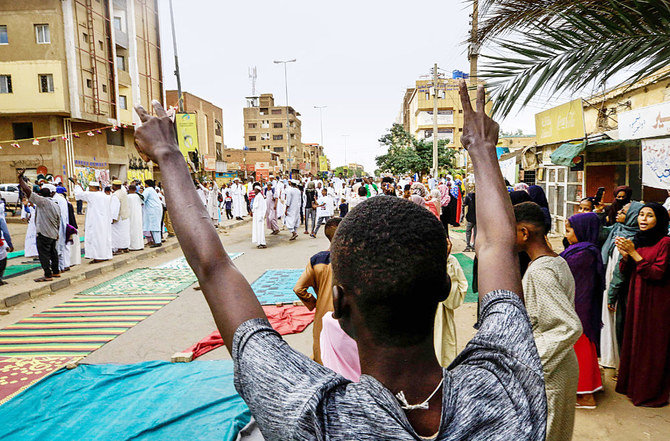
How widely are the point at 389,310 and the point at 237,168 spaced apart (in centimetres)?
5049

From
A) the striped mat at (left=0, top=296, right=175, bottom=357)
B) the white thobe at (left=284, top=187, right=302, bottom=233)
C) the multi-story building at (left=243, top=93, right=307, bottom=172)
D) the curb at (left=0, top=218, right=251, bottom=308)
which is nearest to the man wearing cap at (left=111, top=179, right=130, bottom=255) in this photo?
the curb at (left=0, top=218, right=251, bottom=308)

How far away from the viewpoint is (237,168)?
49.6m

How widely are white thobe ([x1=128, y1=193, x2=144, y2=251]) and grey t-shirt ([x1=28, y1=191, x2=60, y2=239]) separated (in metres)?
3.40

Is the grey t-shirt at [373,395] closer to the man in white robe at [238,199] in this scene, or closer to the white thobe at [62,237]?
the white thobe at [62,237]

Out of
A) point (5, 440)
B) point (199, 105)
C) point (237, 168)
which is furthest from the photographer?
point (237, 168)

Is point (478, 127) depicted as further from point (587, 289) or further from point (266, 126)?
point (266, 126)

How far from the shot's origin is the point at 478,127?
123 cm

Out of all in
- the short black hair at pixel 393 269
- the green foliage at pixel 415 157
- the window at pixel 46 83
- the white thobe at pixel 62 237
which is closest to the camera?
the short black hair at pixel 393 269

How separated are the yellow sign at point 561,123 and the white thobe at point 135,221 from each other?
10.3m

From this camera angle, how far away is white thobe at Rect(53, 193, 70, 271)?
8234 millimetres

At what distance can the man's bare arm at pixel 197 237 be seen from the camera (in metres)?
0.86

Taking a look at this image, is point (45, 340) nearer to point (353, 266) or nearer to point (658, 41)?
point (353, 266)

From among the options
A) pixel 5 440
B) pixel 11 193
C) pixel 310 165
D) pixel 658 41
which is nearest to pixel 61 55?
pixel 11 193

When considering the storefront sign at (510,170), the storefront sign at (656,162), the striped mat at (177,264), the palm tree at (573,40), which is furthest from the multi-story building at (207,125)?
the palm tree at (573,40)
